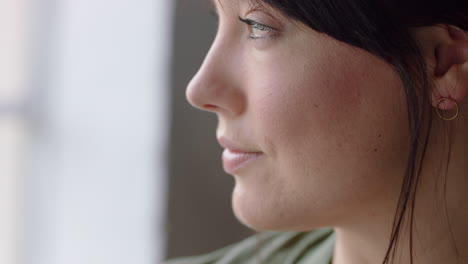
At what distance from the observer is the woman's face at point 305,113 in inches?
32.8

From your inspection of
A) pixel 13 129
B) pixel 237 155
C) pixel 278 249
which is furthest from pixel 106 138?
pixel 237 155

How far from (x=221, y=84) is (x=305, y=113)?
0.12 metres

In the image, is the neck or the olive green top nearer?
the neck

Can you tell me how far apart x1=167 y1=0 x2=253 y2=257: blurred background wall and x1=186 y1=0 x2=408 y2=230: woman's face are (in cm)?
68

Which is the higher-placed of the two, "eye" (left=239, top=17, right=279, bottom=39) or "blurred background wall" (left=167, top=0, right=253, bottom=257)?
"eye" (left=239, top=17, right=279, bottom=39)

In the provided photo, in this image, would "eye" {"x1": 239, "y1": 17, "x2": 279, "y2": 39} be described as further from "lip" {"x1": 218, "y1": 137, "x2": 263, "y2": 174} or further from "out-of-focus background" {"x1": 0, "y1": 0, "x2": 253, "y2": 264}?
"out-of-focus background" {"x1": 0, "y1": 0, "x2": 253, "y2": 264}

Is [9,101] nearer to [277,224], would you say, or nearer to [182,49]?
[182,49]

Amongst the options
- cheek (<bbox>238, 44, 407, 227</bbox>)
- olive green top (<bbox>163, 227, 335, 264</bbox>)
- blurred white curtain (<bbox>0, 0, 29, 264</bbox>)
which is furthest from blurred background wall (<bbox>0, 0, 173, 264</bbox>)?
cheek (<bbox>238, 44, 407, 227</bbox>)

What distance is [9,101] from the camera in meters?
1.89

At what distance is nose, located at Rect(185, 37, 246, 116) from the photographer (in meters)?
0.88

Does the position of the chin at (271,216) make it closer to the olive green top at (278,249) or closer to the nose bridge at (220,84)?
the nose bridge at (220,84)

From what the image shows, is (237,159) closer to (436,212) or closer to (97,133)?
(436,212)

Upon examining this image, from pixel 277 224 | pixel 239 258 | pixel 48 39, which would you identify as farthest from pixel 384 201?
pixel 48 39

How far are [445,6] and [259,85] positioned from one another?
0.25m
